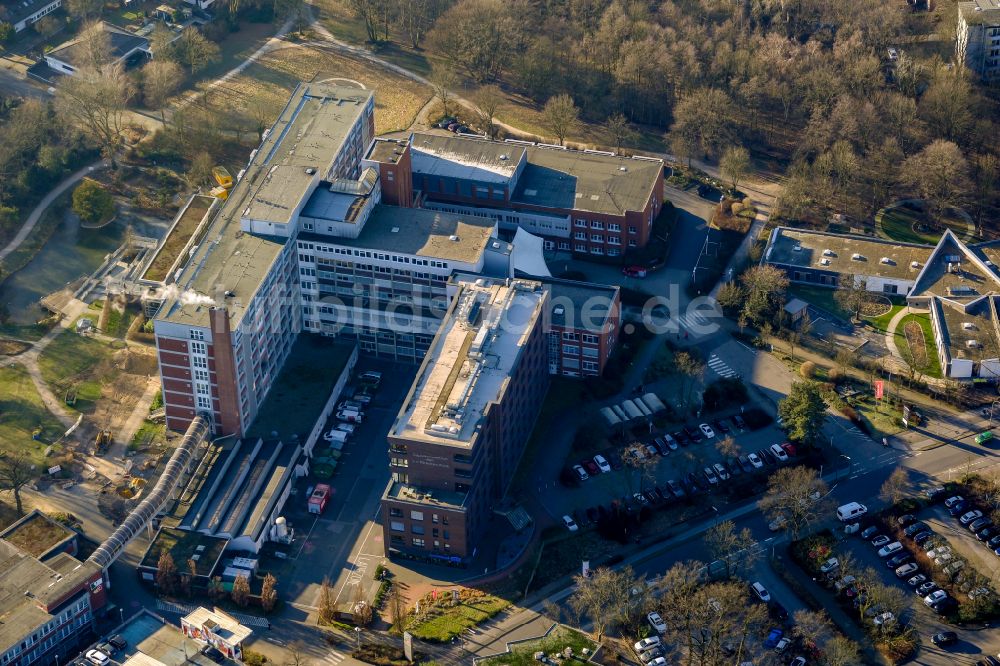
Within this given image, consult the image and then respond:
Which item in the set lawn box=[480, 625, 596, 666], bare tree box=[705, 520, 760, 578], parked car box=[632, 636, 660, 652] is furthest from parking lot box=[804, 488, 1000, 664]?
lawn box=[480, 625, 596, 666]

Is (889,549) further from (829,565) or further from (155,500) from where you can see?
(155,500)

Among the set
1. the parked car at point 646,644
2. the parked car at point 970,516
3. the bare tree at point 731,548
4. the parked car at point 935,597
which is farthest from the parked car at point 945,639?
the parked car at point 646,644

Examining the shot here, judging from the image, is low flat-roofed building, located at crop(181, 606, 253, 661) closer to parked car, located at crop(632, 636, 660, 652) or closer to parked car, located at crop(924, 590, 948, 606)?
parked car, located at crop(632, 636, 660, 652)

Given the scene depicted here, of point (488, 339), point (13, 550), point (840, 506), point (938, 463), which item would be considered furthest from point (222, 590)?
point (938, 463)

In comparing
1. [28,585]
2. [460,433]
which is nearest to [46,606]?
[28,585]

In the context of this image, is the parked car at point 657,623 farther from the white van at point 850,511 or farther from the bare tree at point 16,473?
the bare tree at point 16,473

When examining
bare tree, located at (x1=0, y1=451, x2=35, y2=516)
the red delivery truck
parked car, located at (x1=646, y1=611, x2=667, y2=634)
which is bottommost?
bare tree, located at (x1=0, y1=451, x2=35, y2=516)
